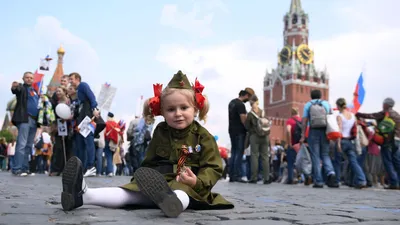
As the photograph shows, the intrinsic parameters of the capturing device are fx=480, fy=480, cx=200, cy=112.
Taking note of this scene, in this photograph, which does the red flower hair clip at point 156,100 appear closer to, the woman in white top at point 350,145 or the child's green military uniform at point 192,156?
the child's green military uniform at point 192,156

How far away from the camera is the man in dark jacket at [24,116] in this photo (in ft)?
25.7

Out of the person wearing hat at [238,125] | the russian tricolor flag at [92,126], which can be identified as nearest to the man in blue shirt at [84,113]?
the russian tricolor flag at [92,126]

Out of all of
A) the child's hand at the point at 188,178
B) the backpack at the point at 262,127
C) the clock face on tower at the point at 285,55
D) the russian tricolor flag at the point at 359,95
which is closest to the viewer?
the child's hand at the point at 188,178

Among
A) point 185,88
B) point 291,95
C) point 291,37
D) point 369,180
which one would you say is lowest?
point 369,180

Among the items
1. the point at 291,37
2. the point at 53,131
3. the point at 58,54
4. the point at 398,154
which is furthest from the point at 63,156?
the point at 291,37

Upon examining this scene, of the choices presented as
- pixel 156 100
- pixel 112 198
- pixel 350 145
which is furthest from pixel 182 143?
pixel 350 145

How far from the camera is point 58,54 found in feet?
253

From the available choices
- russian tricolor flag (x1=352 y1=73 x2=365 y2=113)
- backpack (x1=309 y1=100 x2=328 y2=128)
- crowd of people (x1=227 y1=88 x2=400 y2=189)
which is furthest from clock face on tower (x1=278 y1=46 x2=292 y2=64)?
backpack (x1=309 y1=100 x2=328 y2=128)

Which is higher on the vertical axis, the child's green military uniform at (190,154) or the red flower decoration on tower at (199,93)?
the red flower decoration on tower at (199,93)

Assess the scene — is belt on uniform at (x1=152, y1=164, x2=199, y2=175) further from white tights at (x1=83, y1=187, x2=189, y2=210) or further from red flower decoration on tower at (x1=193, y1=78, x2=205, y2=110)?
red flower decoration on tower at (x1=193, y1=78, x2=205, y2=110)

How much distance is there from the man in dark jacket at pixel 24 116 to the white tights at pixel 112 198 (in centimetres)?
539

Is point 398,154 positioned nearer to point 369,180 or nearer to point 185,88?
point 369,180

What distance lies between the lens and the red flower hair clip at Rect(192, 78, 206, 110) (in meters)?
3.07

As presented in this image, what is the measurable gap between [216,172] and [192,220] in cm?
60
